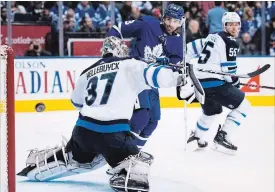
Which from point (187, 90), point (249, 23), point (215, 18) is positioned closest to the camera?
point (187, 90)

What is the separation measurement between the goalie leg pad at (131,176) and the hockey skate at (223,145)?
5.34 ft

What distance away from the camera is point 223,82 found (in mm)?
4914

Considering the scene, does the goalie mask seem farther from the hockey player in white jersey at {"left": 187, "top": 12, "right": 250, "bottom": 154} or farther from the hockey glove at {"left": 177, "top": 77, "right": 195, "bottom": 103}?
the hockey glove at {"left": 177, "top": 77, "right": 195, "bottom": 103}

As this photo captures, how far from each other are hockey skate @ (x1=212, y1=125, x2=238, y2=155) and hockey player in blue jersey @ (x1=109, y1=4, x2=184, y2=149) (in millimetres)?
824

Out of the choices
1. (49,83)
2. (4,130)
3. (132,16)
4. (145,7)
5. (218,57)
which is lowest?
(4,130)

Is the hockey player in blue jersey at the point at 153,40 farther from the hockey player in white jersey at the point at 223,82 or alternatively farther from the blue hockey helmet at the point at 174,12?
the hockey player in white jersey at the point at 223,82

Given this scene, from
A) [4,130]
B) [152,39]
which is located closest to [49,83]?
[4,130]

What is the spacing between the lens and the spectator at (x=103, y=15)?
7.64 meters

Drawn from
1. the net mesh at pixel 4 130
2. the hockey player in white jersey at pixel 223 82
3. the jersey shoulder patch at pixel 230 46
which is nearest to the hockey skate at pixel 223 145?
the hockey player in white jersey at pixel 223 82

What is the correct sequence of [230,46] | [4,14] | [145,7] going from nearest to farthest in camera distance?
[230,46] < [4,14] < [145,7]

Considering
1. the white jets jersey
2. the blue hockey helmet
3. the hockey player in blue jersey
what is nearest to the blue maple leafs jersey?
the hockey player in blue jersey

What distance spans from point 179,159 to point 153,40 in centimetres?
87

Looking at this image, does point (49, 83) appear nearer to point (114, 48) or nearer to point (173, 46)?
point (173, 46)

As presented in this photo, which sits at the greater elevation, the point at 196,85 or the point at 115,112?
the point at 196,85
